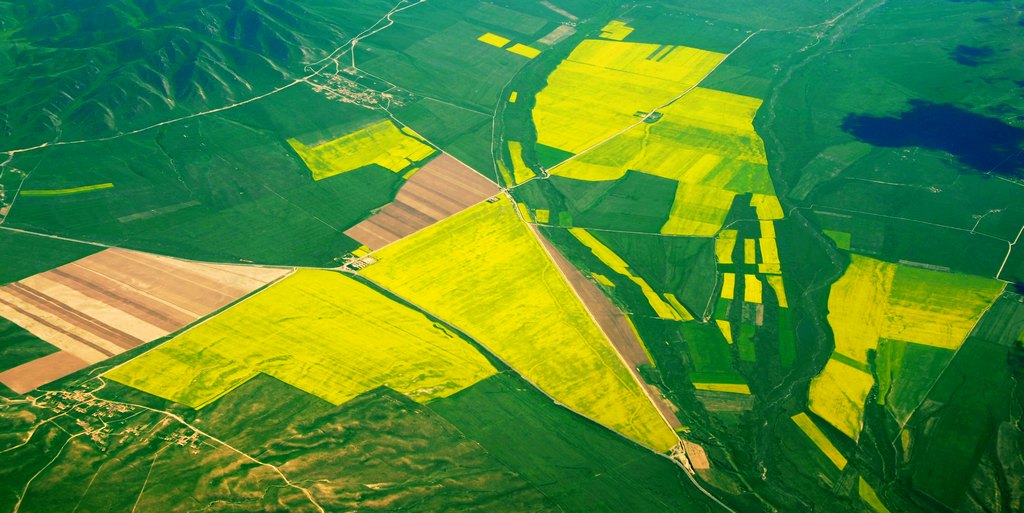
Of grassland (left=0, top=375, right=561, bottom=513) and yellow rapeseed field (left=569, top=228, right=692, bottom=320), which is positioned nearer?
grassland (left=0, top=375, right=561, bottom=513)

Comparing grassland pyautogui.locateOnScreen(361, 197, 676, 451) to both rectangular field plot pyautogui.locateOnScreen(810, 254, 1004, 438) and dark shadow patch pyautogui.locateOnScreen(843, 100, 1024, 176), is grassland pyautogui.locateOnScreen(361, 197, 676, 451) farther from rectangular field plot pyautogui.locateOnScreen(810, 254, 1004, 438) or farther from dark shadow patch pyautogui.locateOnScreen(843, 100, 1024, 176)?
dark shadow patch pyautogui.locateOnScreen(843, 100, 1024, 176)

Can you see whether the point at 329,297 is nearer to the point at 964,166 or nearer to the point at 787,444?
the point at 787,444

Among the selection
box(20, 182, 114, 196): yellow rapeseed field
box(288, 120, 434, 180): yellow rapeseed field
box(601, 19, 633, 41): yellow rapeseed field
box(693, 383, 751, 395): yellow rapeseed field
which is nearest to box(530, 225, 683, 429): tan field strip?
box(693, 383, 751, 395): yellow rapeseed field

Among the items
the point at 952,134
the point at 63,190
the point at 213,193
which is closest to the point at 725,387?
the point at 952,134

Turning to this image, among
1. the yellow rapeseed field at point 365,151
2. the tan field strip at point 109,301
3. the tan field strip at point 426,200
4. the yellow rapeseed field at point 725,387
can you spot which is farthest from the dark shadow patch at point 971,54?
the tan field strip at point 109,301

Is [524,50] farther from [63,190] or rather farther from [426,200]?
[63,190]

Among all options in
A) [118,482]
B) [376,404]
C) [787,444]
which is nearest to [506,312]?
[376,404]
